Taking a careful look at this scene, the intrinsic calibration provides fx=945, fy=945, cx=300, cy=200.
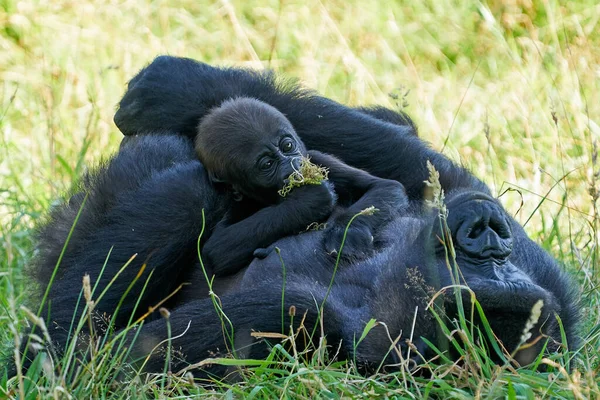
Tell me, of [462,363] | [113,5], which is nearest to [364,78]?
[113,5]

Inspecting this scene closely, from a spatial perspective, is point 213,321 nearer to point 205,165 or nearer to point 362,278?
point 362,278

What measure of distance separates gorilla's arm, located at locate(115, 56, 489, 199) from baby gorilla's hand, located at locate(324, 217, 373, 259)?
1.51 feet

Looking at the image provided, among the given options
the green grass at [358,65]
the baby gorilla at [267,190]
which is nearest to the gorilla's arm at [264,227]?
the baby gorilla at [267,190]

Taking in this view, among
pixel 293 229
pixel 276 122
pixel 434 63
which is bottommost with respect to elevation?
pixel 434 63

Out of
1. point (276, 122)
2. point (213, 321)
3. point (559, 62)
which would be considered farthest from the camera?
point (559, 62)

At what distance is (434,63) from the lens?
6.25 m

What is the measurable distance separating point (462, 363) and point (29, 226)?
2546 mm

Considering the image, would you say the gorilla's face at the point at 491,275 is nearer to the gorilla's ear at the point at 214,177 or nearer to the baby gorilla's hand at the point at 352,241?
the baby gorilla's hand at the point at 352,241

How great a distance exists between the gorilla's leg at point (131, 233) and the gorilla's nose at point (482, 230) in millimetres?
804

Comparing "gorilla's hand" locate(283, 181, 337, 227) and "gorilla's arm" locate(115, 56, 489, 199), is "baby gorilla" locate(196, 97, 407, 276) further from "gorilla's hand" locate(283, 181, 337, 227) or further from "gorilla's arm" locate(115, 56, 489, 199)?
"gorilla's arm" locate(115, 56, 489, 199)

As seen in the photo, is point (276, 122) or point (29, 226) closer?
point (276, 122)

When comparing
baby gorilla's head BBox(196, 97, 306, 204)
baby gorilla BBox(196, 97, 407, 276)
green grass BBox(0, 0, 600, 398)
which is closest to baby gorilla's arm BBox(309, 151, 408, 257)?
baby gorilla BBox(196, 97, 407, 276)

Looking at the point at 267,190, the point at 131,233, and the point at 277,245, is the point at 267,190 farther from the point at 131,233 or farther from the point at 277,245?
the point at 131,233

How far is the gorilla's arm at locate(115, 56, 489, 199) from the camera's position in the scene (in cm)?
302
